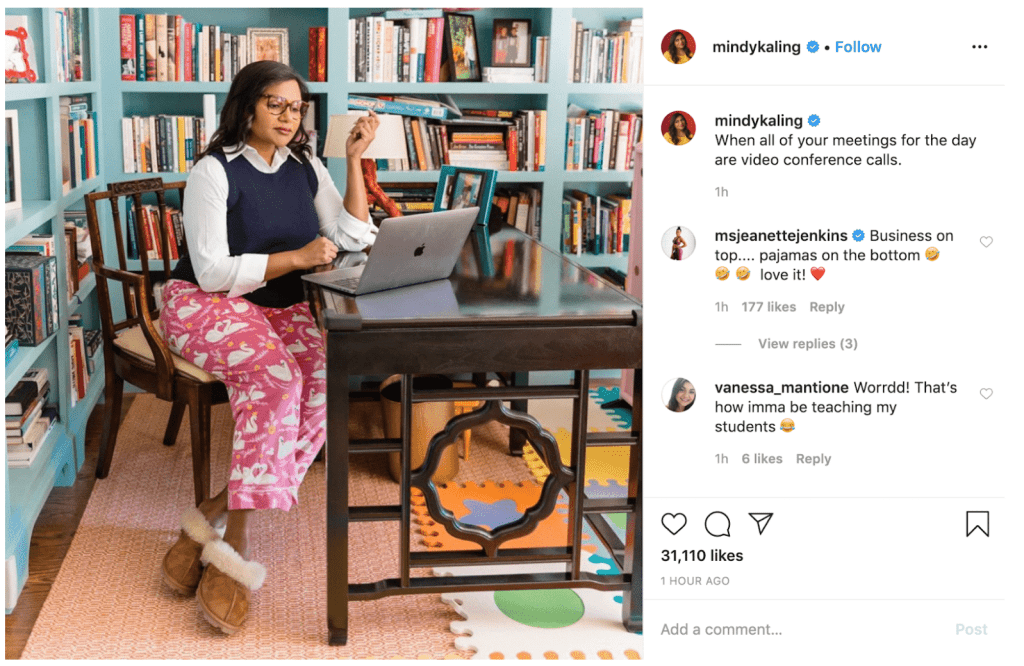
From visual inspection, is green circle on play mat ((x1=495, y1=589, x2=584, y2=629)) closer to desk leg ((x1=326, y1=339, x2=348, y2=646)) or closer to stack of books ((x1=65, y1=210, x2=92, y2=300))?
desk leg ((x1=326, y1=339, x2=348, y2=646))

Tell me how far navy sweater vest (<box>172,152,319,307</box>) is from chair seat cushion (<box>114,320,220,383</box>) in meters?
0.23

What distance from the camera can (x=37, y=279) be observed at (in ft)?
8.80

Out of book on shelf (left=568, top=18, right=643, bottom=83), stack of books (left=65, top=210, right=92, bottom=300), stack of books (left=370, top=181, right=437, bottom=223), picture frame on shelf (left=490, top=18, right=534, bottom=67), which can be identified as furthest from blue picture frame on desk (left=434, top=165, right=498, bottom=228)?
stack of books (left=65, top=210, right=92, bottom=300)

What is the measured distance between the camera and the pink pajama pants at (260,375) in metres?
2.31

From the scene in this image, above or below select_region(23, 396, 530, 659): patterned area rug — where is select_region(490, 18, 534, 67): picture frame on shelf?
above

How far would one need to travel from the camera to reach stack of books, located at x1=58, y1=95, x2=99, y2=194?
3.15m

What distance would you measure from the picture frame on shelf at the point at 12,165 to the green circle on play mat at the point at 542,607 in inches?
61.8
